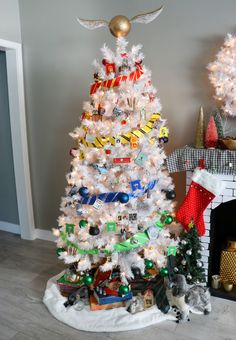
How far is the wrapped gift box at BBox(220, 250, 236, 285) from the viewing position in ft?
7.63

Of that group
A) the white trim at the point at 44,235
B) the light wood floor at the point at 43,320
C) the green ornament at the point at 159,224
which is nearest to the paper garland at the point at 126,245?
the green ornament at the point at 159,224

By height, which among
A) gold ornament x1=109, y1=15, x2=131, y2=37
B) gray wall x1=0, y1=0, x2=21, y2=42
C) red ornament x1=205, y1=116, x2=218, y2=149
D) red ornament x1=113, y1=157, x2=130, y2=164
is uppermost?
gray wall x1=0, y1=0, x2=21, y2=42

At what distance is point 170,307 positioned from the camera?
6.98 ft

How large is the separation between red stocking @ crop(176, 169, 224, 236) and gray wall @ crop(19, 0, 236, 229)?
42cm

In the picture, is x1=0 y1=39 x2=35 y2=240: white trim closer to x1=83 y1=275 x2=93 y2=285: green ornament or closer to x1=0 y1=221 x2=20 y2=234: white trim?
x1=0 y1=221 x2=20 y2=234: white trim

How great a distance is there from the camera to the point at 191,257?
2258mm

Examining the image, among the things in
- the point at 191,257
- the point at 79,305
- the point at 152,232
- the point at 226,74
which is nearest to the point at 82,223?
the point at 152,232

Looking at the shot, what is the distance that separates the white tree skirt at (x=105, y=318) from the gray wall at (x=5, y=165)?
5.40 ft

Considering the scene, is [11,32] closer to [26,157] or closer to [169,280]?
[26,157]

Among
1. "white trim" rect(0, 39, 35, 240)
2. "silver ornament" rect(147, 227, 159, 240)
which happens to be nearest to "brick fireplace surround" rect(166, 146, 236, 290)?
"silver ornament" rect(147, 227, 159, 240)

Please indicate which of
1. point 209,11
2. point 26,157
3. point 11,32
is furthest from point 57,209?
point 209,11

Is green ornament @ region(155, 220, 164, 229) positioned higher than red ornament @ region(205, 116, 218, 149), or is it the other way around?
red ornament @ region(205, 116, 218, 149)

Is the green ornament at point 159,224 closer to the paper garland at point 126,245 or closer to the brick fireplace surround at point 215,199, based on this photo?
the paper garland at point 126,245

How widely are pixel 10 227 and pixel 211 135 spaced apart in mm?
2625
